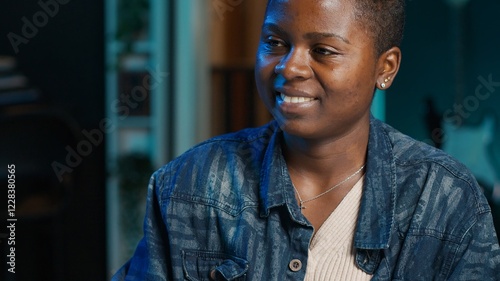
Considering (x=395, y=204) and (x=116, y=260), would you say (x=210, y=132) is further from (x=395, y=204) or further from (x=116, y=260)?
(x=395, y=204)

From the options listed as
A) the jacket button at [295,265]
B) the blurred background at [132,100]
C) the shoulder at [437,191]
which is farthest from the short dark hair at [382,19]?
the blurred background at [132,100]

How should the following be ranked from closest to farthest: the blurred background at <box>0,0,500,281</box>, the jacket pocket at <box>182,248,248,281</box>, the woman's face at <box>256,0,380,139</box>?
the woman's face at <box>256,0,380,139</box> < the jacket pocket at <box>182,248,248,281</box> < the blurred background at <box>0,0,500,281</box>

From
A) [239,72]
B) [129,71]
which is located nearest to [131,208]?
[129,71]

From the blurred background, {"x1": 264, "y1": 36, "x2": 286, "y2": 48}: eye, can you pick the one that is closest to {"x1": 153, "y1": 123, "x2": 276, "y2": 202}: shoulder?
{"x1": 264, "y1": 36, "x2": 286, "y2": 48}: eye

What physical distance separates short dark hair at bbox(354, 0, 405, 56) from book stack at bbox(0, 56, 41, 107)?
1.59 meters

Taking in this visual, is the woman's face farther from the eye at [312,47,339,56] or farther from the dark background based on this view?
the dark background

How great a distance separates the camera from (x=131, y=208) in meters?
3.37

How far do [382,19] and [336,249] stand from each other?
1.32 ft

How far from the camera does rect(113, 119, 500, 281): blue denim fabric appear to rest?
1.45 meters

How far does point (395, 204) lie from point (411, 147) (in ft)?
0.43

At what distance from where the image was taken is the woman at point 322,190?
4.60 ft

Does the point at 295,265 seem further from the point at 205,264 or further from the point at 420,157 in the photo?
the point at 420,157

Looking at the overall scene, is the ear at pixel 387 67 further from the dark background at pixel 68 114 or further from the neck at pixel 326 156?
the dark background at pixel 68 114

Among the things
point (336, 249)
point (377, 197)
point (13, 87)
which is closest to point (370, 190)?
point (377, 197)
